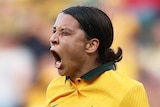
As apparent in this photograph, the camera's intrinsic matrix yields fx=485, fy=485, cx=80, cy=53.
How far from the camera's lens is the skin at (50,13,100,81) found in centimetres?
144

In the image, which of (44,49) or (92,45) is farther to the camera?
(44,49)

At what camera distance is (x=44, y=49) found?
11.8ft

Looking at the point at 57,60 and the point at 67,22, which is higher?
the point at 67,22

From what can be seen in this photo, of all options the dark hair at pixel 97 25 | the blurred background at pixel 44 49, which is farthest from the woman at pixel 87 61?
the blurred background at pixel 44 49

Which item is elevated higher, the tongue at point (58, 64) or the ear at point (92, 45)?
the ear at point (92, 45)

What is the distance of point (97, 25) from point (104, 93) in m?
0.21

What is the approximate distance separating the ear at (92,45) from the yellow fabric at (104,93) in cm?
8

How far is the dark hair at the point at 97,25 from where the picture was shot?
1459 millimetres

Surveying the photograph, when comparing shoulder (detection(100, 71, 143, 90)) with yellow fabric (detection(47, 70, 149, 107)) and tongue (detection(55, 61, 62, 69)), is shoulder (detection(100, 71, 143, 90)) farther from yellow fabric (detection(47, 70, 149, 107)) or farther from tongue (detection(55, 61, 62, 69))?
tongue (detection(55, 61, 62, 69))

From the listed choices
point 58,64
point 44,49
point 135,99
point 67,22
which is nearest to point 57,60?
point 58,64

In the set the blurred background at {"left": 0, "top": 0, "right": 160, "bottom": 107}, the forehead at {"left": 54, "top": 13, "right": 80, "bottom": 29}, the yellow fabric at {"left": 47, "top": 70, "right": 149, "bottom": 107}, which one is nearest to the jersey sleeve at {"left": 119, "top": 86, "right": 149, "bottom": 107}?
the yellow fabric at {"left": 47, "top": 70, "right": 149, "bottom": 107}

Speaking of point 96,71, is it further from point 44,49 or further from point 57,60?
point 44,49

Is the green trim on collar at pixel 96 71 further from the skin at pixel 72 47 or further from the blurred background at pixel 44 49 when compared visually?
the blurred background at pixel 44 49

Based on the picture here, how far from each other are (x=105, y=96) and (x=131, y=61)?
2180 mm
